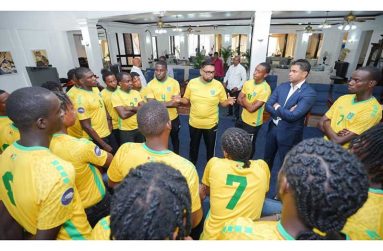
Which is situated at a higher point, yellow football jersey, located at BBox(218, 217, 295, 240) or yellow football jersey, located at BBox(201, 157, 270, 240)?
yellow football jersey, located at BBox(218, 217, 295, 240)

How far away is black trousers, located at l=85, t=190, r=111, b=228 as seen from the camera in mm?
1595

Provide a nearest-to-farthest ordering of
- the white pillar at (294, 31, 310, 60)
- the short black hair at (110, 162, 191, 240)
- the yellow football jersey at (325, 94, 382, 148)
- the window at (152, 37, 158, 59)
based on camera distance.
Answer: the short black hair at (110, 162, 191, 240) → the yellow football jersey at (325, 94, 382, 148) → the white pillar at (294, 31, 310, 60) → the window at (152, 37, 158, 59)

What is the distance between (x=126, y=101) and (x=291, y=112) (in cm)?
230

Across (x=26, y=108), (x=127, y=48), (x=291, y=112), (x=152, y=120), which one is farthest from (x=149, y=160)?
(x=127, y=48)

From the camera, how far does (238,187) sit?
1455 mm

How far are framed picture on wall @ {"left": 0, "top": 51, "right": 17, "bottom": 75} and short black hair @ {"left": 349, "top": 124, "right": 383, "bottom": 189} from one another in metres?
9.11

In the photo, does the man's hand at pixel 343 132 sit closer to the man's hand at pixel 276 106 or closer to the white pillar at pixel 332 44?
the man's hand at pixel 276 106

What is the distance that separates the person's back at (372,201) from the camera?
98 cm

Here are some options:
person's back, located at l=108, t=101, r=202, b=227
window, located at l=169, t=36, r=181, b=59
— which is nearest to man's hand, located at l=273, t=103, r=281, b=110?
person's back, located at l=108, t=101, r=202, b=227

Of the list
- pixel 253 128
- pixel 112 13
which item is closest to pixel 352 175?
pixel 253 128

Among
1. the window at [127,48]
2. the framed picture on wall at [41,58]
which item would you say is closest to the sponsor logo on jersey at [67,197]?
the framed picture on wall at [41,58]

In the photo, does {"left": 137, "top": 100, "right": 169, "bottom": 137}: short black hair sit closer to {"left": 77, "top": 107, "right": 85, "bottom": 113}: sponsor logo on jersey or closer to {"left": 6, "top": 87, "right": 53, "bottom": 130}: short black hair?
{"left": 6, "top": 87, "right": 53, "bottom": 130}: short black hair

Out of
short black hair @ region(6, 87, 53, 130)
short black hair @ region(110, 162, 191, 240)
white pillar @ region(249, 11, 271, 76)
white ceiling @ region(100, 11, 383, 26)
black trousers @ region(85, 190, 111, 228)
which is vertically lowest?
black trousers @ region(85, 190, 111, 228)

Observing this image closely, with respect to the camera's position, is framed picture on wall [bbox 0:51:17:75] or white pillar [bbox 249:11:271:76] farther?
framed picture on wall [bbox 0:51:17:75]
